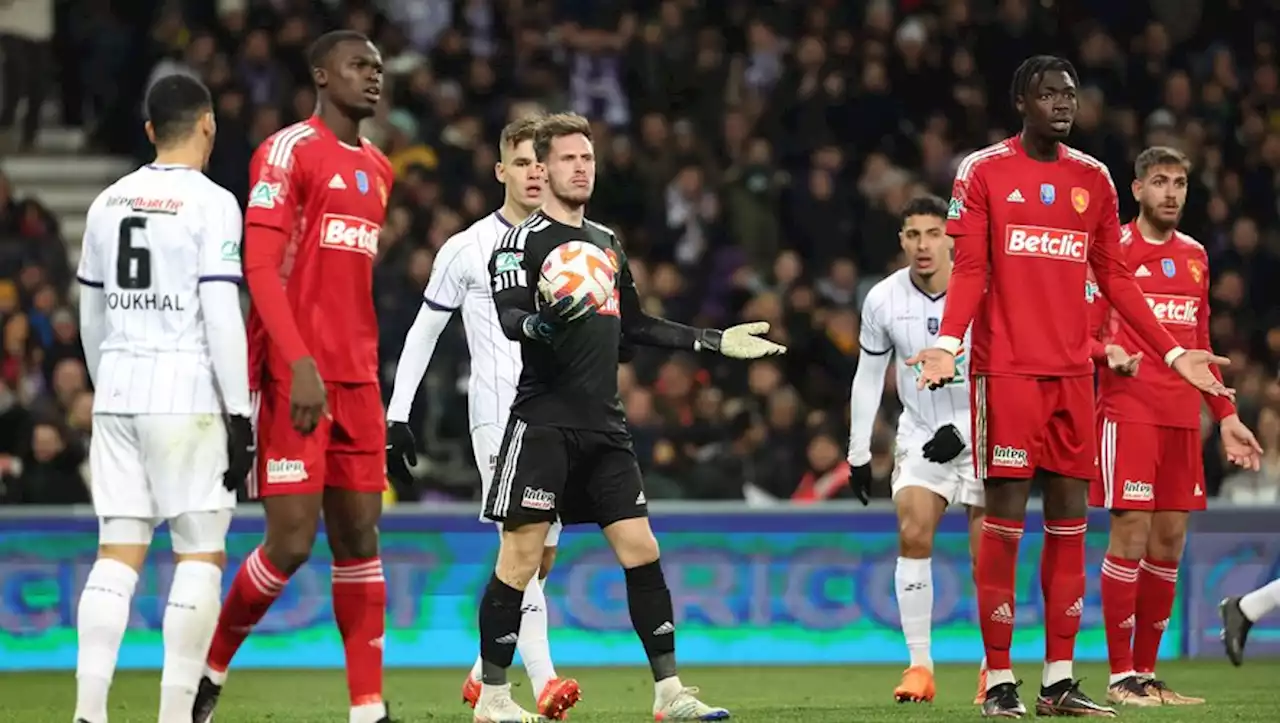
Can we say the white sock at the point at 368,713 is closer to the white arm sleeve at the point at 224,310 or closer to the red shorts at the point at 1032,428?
the white arm sleeve at the point at 224,310

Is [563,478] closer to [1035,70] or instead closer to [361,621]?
[361,621]

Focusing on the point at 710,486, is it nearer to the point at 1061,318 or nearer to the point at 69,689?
the point at 69,689

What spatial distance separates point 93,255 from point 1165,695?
5551 millimetres

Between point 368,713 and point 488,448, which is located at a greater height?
point 488,448

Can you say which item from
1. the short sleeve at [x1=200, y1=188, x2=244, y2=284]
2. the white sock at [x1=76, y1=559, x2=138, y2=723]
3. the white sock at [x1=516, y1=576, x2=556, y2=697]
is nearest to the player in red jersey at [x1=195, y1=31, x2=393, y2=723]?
the short sleeve at [x1=200, y1=188, x2=244, y2=284]

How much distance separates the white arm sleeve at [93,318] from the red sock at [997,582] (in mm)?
3675

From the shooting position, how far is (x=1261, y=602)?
1050 cm

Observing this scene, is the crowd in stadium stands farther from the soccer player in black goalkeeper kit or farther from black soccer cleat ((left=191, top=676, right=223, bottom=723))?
black soccer cleat ((left=191, top=676, right=223, bottom=723))

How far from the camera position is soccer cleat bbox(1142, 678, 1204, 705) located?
1016 cm

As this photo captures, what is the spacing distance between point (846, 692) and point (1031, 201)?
3650 mm

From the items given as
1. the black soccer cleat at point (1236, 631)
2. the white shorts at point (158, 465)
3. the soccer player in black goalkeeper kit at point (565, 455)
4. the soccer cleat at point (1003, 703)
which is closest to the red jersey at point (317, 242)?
the white shorts at point (158, 465)

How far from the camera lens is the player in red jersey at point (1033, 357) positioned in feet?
28.8

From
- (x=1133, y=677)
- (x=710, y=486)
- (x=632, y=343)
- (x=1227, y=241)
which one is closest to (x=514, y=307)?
(x=632, y=343)

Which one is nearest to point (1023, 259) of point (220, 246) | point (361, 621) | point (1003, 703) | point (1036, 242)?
point (1036, 242)
